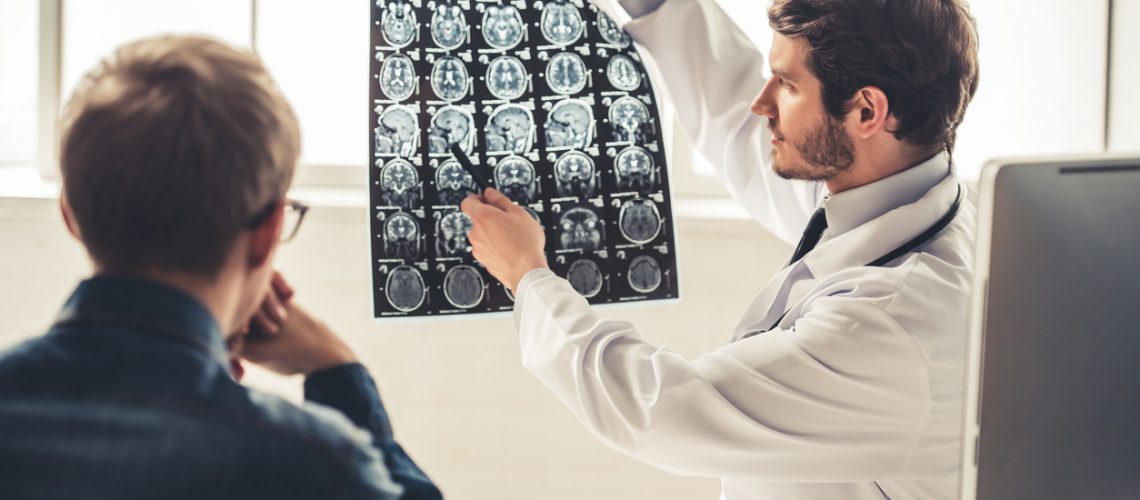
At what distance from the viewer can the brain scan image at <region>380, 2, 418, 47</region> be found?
160cm

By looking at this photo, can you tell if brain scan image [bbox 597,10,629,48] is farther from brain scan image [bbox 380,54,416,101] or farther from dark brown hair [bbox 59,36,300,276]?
dark brown hair [bbox 59,36,300,276]

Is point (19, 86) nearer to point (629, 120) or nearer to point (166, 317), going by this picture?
point (629, 120)

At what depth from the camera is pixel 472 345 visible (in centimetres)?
203

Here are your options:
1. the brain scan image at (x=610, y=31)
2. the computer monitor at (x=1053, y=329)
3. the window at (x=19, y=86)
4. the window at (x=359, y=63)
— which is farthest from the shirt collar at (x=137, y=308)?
the window at (x=19, y=86)

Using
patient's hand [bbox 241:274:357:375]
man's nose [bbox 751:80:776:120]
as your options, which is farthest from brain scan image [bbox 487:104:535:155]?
patient's hand [bbox 241:274:357:375]

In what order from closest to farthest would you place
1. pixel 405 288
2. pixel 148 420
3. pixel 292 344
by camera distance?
1. pixel 148 420
2. pixel 292 344
3. pixel 405 288

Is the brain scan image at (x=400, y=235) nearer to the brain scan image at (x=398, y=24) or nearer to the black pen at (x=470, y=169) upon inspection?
the black pen at (x=470, y=169)

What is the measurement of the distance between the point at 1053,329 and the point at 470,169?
3.16 feet

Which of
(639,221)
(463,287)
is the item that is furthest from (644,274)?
(463,287)

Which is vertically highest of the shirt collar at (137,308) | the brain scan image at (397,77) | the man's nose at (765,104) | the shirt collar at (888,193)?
the brain scan image at (397,77)

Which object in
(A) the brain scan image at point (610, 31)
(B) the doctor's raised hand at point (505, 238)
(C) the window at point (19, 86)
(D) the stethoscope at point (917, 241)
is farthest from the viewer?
(C) the window at point (19, 86)

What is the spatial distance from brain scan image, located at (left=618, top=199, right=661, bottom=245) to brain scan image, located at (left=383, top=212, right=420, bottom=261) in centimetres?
34

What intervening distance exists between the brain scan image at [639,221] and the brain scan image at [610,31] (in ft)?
0.91

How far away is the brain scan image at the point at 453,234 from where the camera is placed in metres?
1.57
